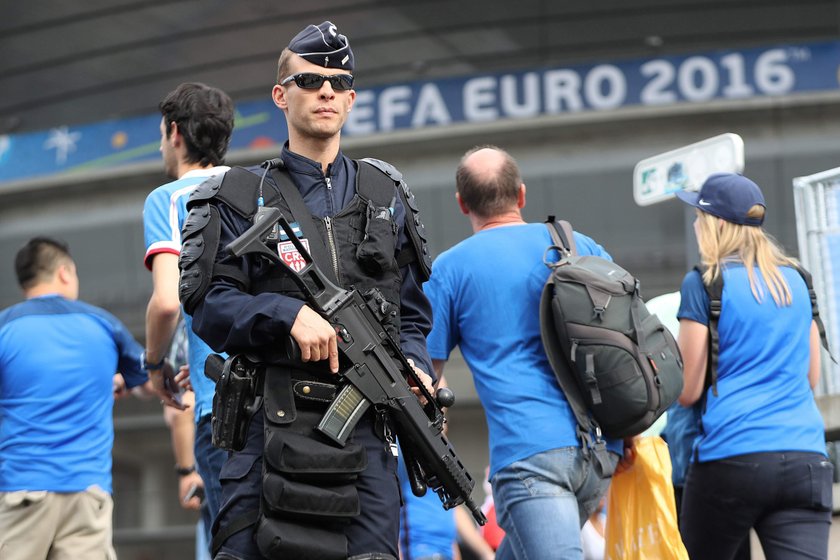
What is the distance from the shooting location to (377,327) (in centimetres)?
341

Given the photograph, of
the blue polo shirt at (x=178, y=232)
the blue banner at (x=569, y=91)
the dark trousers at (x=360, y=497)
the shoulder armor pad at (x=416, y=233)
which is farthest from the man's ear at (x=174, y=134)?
the blue banner at (x=569, y=91)

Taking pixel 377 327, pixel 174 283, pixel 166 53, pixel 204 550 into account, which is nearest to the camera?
pixel 377 327

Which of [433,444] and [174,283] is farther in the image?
[174,283]

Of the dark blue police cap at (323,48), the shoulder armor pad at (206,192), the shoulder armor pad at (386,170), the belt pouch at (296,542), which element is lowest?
the belt pouch at (296,542)

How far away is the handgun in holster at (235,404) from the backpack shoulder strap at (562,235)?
1571mm

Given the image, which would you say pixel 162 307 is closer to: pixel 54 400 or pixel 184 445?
pixel 54 400

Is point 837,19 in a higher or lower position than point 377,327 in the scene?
higher

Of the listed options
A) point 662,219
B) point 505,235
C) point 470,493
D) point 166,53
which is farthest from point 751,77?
point 470,493

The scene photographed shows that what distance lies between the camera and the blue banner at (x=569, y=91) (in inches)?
699

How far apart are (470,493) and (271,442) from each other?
26.8 inches

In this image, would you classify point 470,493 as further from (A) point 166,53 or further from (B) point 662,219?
(A) point 166,53

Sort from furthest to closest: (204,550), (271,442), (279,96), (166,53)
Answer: (166,53) → (204,550) → (279,96) → (271,442)

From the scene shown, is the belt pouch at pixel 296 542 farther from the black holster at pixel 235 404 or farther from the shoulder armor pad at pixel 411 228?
the shoulder armor pad at pixel 411 228

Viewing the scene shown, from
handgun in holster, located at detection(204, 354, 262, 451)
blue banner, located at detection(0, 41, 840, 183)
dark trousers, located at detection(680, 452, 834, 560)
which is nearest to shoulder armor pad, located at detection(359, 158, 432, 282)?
handgun in holster, located at detection(204, 354, 262, 451)
